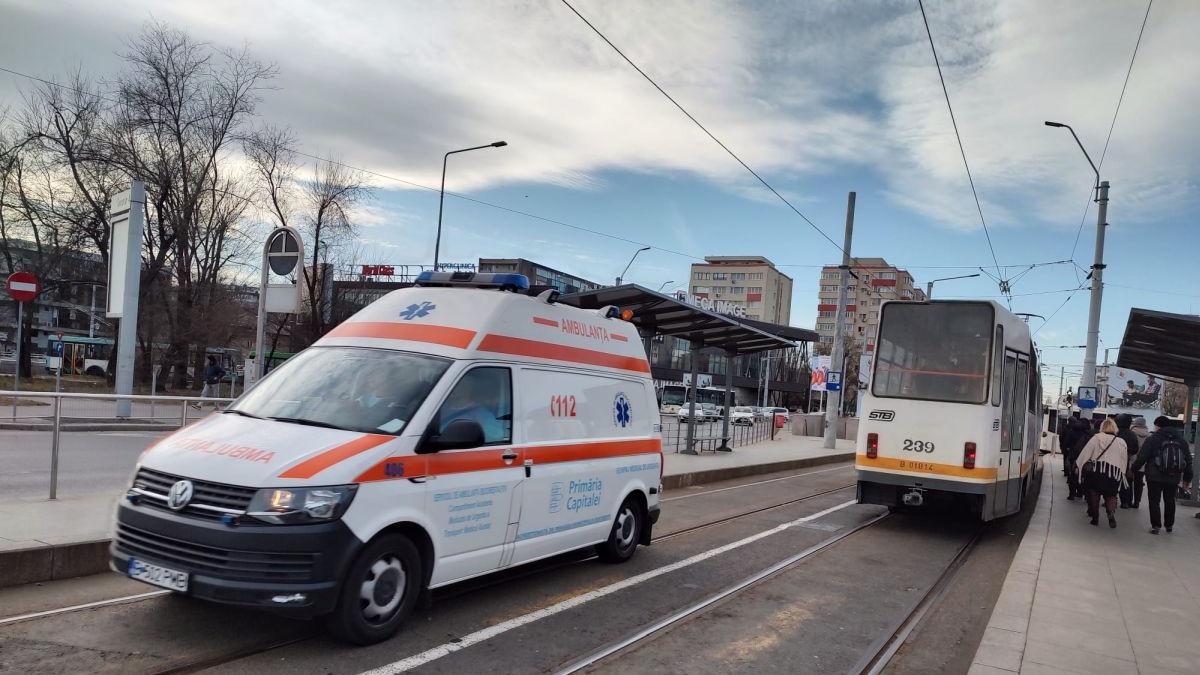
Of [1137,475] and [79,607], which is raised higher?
[1137,475]

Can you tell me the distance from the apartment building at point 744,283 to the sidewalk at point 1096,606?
117 meters

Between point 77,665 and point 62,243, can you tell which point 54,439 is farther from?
point 62,243

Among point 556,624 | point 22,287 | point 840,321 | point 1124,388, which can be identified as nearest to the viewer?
point 556,624

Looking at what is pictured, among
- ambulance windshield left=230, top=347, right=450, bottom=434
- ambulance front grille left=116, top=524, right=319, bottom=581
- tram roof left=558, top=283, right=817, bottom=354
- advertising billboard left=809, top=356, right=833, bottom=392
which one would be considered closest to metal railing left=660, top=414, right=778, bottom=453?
tram roof left=558, top=283, right=817, bottom=354

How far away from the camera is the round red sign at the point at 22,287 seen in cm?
1534

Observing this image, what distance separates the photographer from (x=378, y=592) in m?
4.92

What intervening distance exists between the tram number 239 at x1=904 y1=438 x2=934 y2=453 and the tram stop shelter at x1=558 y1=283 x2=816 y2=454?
4381 mm

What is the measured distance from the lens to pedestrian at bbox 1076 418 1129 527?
38.0 ft

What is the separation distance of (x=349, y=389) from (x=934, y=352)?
858 centimetres

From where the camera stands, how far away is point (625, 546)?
7.82 meters

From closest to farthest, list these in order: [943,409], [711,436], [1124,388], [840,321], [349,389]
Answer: [349,389]
[943,409]
[711,436]
[840,321]
[1124,388]

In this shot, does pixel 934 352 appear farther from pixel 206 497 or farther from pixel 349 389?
pixel 206 497

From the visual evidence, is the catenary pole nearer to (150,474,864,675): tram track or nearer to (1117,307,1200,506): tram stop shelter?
(1117,307,1200,506): tram stop shelter

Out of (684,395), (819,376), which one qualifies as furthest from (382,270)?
(819,376)
